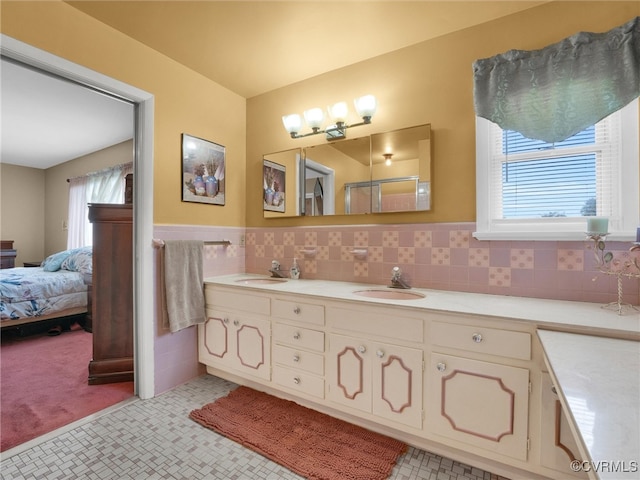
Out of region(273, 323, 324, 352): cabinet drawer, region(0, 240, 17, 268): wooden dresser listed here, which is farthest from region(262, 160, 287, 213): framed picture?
region(0, 240, 17, 268): wooden dresser

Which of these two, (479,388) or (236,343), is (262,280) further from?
(479,388)

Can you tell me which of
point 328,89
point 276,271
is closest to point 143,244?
point 276,271

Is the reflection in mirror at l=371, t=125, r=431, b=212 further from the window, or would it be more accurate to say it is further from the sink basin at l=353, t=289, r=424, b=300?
the sink basin at l=353, t=289, r=424, b=300

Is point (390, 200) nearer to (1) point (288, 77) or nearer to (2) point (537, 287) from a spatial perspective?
(2) point (537, 287)

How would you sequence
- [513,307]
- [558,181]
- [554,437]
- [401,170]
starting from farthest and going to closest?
[401,170] < [558,181] < [513,307] < [554,437]

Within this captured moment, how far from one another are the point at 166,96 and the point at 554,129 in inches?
99.0

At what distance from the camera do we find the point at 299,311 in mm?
1933

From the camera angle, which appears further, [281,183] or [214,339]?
[281,183]

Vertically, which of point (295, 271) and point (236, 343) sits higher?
point (295, 271)

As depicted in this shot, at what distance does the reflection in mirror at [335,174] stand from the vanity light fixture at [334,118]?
99 mm

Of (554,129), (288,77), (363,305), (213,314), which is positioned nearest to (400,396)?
(363,305)

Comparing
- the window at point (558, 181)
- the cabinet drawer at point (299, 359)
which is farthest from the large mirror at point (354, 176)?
the cabinet drawer at point (299, 359)

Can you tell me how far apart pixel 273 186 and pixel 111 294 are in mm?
1580

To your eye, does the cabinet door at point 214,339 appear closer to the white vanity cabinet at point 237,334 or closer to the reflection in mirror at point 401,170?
the white vanity cabinet at point 237,334
